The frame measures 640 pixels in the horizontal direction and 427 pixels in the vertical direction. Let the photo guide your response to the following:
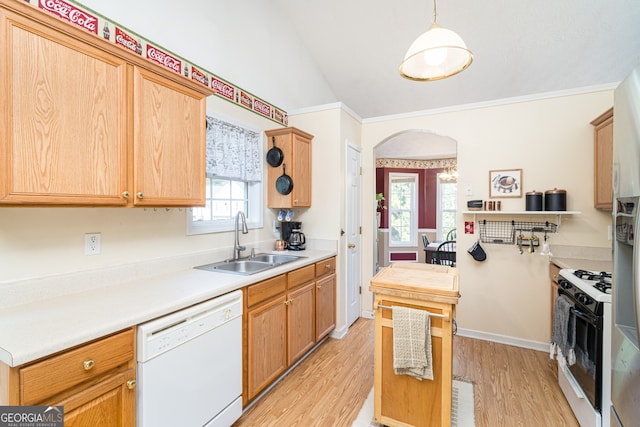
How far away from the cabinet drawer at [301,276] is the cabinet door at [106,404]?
1.26 metres

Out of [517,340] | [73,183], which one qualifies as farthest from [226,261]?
[517,340]

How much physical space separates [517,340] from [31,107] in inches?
157

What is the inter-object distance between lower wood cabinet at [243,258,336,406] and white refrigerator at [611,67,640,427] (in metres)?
1.78

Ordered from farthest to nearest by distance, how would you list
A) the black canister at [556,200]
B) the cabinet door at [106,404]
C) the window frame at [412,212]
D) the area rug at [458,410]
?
the window frame at [412,212], the black canister at [556,200], the area rug at [458,410], the cabinet door at [106,404]

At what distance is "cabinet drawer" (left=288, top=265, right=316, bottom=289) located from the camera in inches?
94.1

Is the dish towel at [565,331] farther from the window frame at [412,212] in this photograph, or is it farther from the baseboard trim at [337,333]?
the window frame at [412,212]

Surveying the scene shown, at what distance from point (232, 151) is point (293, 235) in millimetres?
1060

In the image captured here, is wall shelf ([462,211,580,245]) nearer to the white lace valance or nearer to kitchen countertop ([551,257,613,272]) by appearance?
kitchen countertop ([551,257,613,272])

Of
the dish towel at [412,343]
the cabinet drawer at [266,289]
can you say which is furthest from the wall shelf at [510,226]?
the cabinet drawer at [266,289]

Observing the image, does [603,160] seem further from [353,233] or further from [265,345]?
[265,345]

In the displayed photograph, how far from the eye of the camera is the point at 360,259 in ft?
12.2

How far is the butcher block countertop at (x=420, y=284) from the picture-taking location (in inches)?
62.8

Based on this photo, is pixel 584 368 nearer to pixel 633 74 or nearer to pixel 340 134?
pixel 633 74

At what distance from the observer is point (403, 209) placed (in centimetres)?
709
